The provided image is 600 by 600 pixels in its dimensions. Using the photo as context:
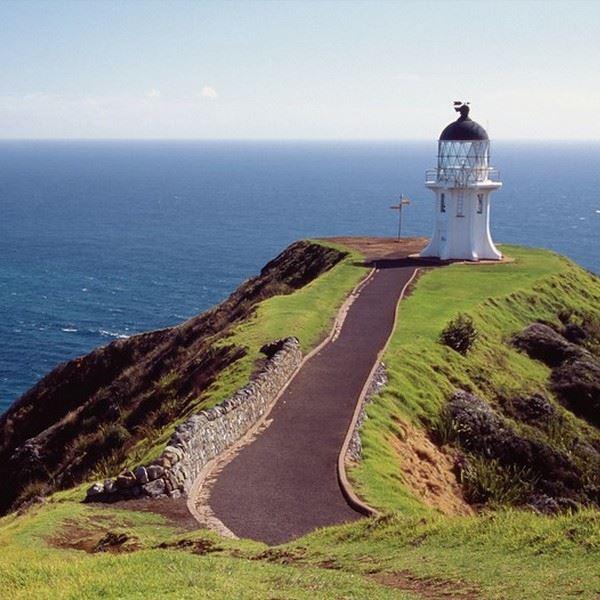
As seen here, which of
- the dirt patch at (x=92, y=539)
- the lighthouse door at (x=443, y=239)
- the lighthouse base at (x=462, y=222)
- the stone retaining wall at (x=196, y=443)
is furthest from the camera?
the lighthouse door at (x=443, y=239)

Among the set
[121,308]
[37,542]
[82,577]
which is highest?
[82,577]

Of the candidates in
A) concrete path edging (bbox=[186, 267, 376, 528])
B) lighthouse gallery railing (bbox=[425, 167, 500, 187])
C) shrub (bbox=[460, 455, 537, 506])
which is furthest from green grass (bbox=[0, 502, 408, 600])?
lighthouse gallery railing (bbox=[425, 167, 500, 187])

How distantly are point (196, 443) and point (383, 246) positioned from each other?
40.9 meters

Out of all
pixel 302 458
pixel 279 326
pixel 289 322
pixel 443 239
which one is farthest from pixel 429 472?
pixel 443 239

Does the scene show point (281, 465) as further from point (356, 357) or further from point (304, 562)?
point (356, 357)

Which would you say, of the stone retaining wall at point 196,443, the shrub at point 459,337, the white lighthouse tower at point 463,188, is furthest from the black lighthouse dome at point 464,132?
the stone retaining wall at point 196,443

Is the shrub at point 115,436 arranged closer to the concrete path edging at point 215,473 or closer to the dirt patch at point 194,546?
the concrete path edging at point 215,473

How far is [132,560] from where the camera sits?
1465 cm

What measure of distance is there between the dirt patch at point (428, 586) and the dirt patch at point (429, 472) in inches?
323

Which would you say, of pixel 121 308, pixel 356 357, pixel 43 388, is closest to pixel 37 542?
pixel 356 357

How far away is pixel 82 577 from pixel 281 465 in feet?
30.6

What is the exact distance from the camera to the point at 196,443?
73.0 ft

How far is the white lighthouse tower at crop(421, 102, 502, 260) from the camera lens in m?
54.2

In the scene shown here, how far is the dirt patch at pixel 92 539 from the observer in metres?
16.9
